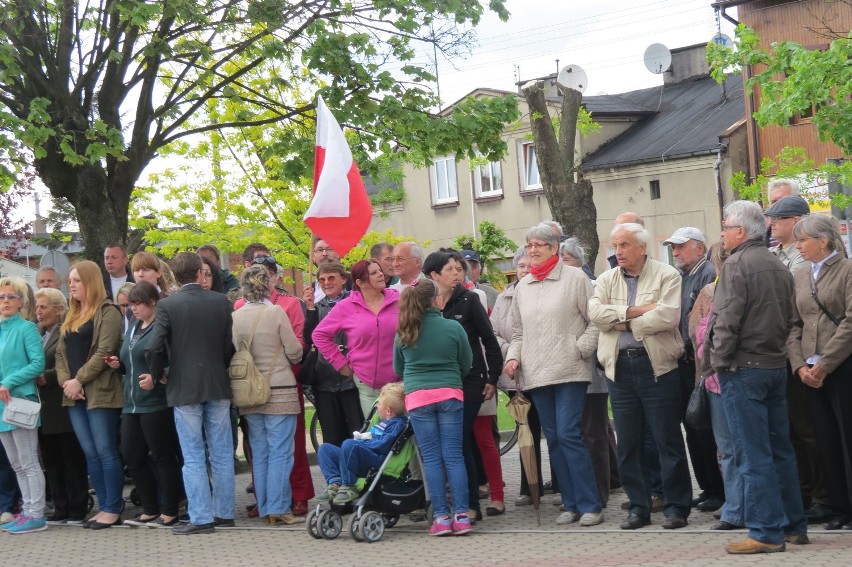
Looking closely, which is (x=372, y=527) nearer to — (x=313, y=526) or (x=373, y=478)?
(x=373, y=478)

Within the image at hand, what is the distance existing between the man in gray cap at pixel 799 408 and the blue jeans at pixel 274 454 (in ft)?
12.8

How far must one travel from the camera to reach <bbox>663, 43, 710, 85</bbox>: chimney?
4500 centimetres

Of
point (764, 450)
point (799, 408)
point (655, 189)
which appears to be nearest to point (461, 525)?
point (764, 450)

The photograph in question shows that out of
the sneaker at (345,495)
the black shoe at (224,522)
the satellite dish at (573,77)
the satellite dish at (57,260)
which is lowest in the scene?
the black shoe at (224,522)

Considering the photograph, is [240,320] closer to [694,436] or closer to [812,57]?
[694,436]

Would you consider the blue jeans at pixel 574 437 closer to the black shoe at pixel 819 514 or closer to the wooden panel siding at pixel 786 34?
the black shoe at pixel 819 514

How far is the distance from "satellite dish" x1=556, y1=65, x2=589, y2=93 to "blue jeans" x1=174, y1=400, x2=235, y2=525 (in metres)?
16.2

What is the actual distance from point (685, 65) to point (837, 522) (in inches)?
1521

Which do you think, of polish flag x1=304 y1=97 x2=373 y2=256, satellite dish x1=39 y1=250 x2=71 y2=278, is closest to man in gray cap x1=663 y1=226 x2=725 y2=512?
polish flag x1=304 y1=97 x2=373 y2=256

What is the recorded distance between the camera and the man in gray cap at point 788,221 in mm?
8750

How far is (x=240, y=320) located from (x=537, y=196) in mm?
33595

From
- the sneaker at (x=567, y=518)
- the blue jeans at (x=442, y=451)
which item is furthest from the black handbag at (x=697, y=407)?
the blue jeans at (x=442, y=451)

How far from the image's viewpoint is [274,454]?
1006 cm

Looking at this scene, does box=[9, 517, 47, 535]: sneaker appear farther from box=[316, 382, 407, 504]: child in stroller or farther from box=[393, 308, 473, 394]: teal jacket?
box=[393, 308, 473, 394]: teal jacket
